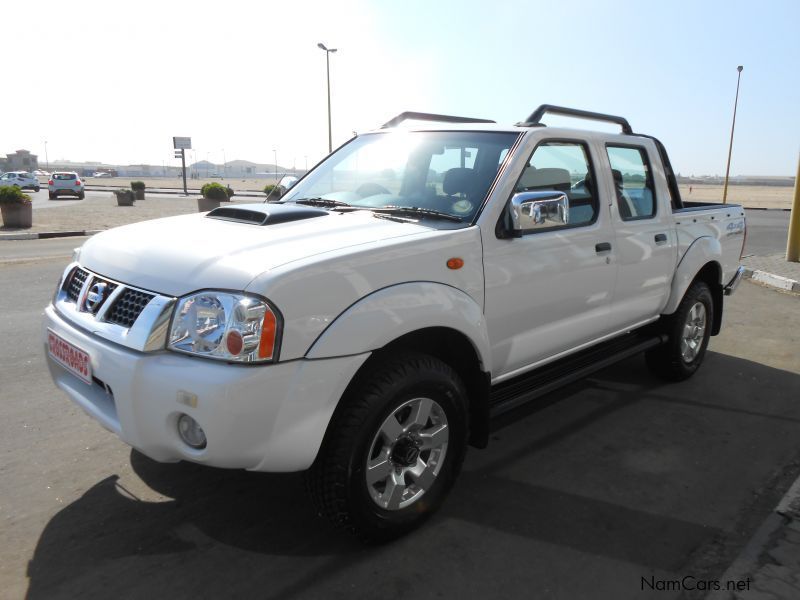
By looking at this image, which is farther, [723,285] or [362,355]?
[723,285]

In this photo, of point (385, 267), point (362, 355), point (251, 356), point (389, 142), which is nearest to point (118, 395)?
point (251, 356)

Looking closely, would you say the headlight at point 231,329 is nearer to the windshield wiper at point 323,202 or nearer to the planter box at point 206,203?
the windshield wiper at point 323,202

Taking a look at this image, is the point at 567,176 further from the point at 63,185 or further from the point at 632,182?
the point at 63,185

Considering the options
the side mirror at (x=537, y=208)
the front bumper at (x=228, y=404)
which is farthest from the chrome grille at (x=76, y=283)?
the side mirror at (x=537, y=208)

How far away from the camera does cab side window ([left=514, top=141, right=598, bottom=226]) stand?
3.47m

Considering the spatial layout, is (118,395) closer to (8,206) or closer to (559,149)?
(559,149)

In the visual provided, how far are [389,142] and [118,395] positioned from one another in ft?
7.43

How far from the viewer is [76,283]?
3039mm

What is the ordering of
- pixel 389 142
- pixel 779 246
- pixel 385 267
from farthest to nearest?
pixel 779 246
pixel 389 142
pixel 385 267

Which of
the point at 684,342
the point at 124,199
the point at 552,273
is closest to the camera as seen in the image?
the point at 552,273

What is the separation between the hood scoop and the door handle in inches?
64.6

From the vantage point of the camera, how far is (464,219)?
3088 mm

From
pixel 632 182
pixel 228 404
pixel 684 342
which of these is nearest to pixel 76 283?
pixel 228 404

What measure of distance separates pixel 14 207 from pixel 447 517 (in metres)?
17.4
